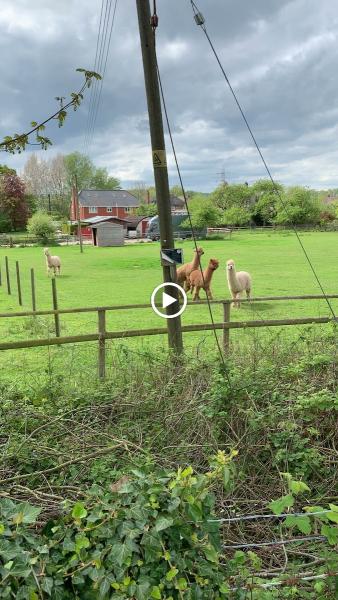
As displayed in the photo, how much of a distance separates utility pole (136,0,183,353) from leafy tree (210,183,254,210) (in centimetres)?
7177

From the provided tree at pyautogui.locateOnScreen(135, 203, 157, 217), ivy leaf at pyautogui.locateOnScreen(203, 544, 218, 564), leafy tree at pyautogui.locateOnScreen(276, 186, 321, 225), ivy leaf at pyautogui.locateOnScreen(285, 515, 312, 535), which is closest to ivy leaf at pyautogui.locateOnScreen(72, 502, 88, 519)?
ivy leaf at pyautogui.locateOnScreen(203, 544, 218, 564)

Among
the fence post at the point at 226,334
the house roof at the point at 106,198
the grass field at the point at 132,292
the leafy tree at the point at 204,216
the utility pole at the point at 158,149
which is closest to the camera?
the utility pole at the point at 158,149

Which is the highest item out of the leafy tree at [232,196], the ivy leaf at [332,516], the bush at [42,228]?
the leafy tree at [232,196]

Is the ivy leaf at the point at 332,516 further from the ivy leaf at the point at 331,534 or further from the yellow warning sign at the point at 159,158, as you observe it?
the yellow warning sign at the point at 159,158

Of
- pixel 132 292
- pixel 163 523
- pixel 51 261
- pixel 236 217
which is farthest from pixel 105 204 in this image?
pixel 163 523

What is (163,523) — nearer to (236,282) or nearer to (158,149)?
(158,149)

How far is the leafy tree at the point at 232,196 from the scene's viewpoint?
249 ft

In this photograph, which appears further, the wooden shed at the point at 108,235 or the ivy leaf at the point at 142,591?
the wooden shed at the point at 108,235

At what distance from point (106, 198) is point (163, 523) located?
3139 inches

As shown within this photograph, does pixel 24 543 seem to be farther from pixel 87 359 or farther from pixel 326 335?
pixel 87 359

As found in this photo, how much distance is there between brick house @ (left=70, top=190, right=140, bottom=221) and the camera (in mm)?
76406

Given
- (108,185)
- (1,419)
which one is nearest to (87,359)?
(1,419)

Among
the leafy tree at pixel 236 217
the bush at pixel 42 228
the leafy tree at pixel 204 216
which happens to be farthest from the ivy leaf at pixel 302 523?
the leafy tree at pixel 236 217

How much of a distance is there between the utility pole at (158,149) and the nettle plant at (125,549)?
3.20 meters
